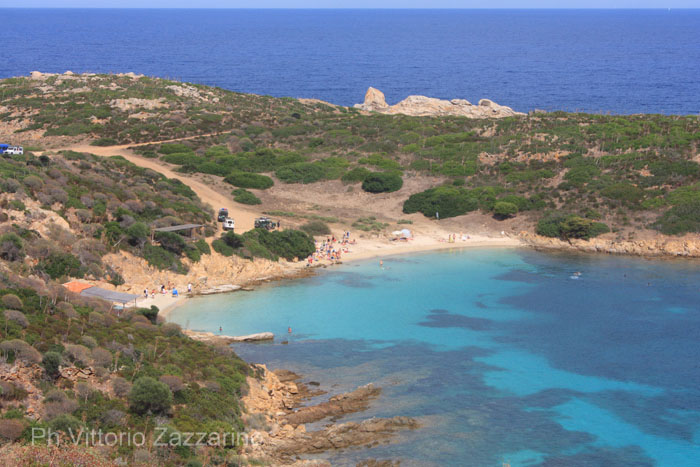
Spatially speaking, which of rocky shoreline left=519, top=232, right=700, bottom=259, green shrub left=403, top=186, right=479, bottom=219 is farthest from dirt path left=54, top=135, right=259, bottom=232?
rocky shoreline left=519, top=232, right=700, bottom=259

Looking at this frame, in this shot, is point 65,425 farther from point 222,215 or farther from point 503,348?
point 222,215

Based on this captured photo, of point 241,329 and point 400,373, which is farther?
point 241,329

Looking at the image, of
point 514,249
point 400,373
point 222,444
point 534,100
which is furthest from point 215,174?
point 534,100

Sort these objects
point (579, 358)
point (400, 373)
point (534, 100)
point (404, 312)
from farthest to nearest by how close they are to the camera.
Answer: point (534, 100) → point (404, 312) → point (579, 358) → point (400, 373)

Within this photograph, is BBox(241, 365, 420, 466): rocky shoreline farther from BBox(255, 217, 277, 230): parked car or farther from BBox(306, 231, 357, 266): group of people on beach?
BBox(255, 217, 277, 230): parked car

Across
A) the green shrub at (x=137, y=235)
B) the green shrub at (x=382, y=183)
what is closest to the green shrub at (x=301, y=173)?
the green shrub at (x=382, y=183)

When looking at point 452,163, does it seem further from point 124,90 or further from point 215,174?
point 124,90
